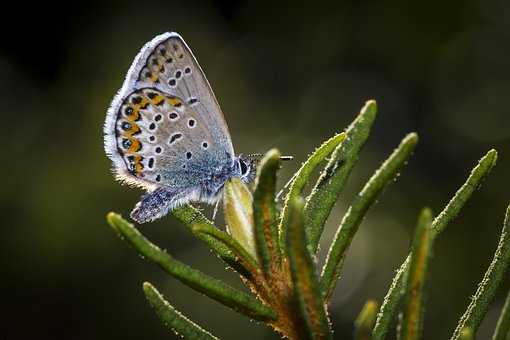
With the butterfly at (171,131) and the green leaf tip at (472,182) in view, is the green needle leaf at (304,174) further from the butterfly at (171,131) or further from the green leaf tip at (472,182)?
the butterfly at (171,131)

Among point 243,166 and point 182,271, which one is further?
point 243,166

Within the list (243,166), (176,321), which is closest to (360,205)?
(176,321)

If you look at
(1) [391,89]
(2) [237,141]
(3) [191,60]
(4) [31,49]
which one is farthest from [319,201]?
(4) [31,49]

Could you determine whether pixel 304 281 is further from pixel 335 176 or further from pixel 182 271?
pixel 335 176

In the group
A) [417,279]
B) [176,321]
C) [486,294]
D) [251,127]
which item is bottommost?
[251,127]

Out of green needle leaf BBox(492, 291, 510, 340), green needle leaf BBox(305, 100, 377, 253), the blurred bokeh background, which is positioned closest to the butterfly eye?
green needle leaf BBox(305, 100, 377, 253)

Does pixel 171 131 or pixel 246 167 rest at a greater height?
pixel 171 131

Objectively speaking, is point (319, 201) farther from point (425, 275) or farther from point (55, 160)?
point (55, 160)
